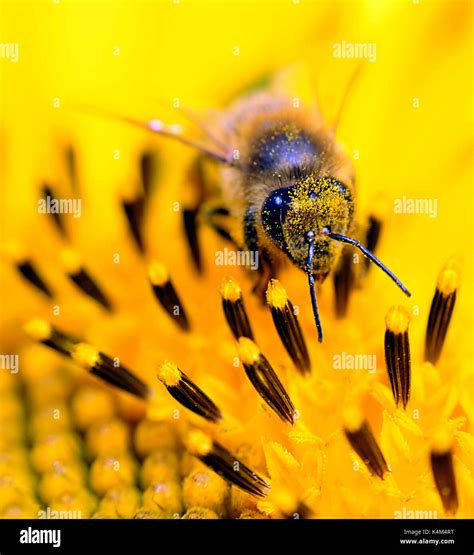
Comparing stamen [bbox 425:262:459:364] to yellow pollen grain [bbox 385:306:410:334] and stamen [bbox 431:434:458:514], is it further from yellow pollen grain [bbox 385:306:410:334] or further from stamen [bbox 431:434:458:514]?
stamen [bbox 431:434:458:514]

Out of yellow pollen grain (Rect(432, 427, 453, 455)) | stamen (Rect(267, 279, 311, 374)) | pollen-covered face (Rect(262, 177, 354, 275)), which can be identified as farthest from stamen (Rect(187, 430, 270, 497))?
pollen-covered face (Rect(262, 177, 354, 275))

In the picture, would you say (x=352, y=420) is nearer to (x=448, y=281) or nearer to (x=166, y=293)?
(x=448, y=281)

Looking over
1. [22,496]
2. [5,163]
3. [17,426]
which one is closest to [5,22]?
[5,163]

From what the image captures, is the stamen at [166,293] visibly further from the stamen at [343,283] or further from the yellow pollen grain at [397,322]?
the yellow pollen grain at [397,322]

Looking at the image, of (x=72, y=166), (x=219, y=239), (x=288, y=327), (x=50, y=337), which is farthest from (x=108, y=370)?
(x=72, y=166)

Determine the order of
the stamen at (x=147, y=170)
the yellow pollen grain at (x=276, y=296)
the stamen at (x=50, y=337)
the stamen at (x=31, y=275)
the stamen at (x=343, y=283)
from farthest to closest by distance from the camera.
→ the stamen at (x=147, y=170) → the stamen at (x=31, y=275) → the stamen at (x=50, y=337) → the stamen at (x=343, y=283) → the yellow pollen grain at (x=276, y=296)

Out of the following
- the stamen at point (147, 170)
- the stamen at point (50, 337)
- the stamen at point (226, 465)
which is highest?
the stamen at point (147, 170)

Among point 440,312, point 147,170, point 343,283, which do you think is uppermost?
point 147,170

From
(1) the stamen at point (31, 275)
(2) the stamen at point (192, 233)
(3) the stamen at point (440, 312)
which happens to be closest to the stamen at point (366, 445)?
(3) the stamen at point (440, 312)
